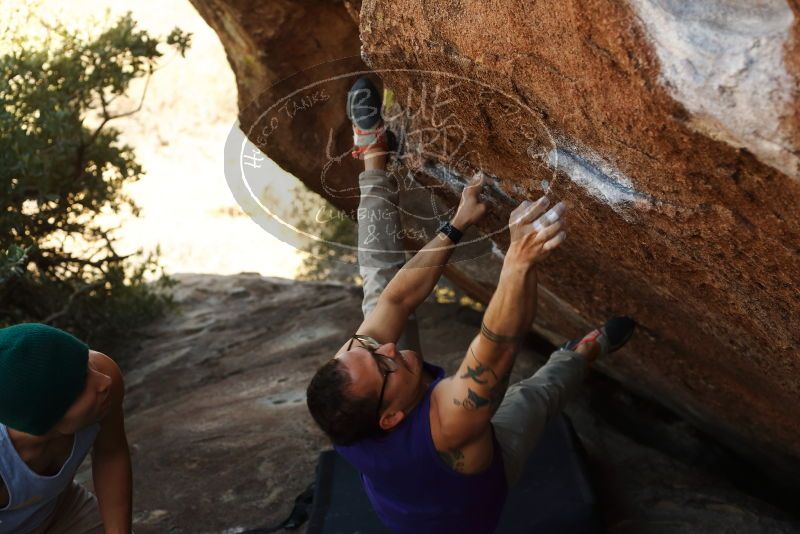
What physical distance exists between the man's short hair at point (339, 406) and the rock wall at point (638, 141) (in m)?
0.89

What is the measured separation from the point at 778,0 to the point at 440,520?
6.03 ft

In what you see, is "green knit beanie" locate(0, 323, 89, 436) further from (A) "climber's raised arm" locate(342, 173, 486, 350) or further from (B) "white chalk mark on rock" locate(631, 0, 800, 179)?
(B) "white chalk mark on rock" locate(631, 0, 800, 179)

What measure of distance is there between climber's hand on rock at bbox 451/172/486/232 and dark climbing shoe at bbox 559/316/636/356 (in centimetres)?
93

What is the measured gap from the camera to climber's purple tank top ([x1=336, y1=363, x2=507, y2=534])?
2.55 m

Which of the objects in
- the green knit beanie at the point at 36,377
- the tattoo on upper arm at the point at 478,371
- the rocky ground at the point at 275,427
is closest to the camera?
the tattoo on upper arm at the point at 478,371

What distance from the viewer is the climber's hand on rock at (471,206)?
9.71ft

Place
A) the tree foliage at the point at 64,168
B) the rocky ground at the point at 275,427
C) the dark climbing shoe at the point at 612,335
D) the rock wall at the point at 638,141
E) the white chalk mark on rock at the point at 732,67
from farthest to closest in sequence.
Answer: the tree foliage at the point at 64,168
the rocky ground at the point at 275,427
the dark climbing shoe at the point at 612,335
the rock wall at the point at 638,141
the white chalk mark on rock at the point at 732,67

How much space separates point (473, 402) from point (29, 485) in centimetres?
146

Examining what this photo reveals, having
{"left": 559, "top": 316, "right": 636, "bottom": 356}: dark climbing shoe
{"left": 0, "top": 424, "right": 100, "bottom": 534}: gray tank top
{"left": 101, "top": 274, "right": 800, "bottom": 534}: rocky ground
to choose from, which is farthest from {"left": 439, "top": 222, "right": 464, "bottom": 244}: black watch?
{"left": 101, "top": 274, "right": 800, "bottom": 534}: rocky ground

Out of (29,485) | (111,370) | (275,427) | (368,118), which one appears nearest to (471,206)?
(368,118)

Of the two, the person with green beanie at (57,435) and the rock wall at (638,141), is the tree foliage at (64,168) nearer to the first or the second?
the rock wall at (638,141)

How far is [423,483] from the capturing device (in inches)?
103

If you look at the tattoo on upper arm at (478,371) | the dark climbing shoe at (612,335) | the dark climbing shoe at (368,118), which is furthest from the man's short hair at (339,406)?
the dark climbing shoe at (612,335)

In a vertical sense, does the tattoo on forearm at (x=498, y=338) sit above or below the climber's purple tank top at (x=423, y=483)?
above
